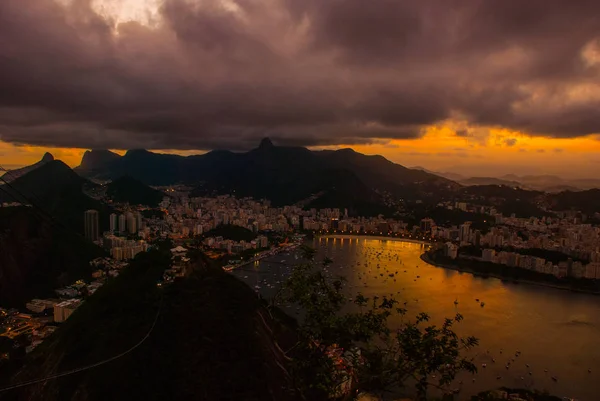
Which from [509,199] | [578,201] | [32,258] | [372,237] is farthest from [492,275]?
[509,199]

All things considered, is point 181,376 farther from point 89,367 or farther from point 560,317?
point 560,317

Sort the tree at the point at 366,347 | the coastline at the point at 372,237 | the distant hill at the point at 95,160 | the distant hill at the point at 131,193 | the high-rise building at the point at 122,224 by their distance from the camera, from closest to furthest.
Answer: the tree at the point at 366,347
the high-rise building at the point at 122,224
the coastline at the point at 372,237
the distant hill at the point at 131,193
the distant hill at the point at 95,160

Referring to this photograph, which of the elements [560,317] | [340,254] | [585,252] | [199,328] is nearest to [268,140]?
[340,254]

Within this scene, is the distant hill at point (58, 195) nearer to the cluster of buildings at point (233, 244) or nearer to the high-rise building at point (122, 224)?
the high-rise building at point (122, 224)

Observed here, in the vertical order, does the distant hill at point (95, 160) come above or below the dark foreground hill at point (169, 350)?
above

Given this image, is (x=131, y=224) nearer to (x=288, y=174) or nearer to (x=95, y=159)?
(x=288, y=174)

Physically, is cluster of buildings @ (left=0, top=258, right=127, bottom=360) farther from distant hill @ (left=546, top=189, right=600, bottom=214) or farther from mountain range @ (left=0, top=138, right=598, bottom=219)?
distant hill @ (left=546, top=189, right=600, bottom=214)

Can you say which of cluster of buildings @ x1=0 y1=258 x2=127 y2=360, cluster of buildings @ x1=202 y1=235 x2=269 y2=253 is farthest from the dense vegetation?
cluster of buildings @ x1=202 y1=235 x2=269 y2=253

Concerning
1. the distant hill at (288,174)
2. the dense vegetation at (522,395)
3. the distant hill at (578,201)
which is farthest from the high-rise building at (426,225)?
the dense vegetation at (522,395)
